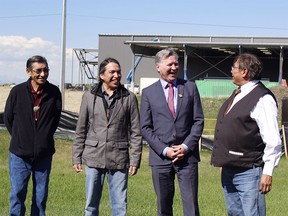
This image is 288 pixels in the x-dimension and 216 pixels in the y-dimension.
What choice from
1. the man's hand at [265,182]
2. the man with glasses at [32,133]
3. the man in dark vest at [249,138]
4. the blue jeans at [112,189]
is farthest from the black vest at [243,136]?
the man with glasses at [32,133]

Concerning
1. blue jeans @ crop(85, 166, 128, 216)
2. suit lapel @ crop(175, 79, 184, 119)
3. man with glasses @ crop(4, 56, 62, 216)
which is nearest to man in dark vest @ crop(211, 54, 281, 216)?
suit lapel @ crop(175, 79, 184, 119)

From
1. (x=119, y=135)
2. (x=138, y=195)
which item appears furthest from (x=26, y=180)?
(x=138, y=195)

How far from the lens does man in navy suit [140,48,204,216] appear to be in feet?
19.6

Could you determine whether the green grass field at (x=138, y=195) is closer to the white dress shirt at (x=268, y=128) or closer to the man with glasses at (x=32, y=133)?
the man with glasses at (x=32, y=133)

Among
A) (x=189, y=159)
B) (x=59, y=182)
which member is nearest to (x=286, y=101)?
(x=59, y=182)

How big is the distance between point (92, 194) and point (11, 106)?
133 centimetres

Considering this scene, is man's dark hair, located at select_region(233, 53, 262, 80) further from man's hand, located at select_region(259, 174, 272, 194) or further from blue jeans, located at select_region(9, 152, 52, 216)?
blue jeans, located at select_region(9, 152, 52, 216)

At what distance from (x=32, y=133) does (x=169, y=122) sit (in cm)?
151

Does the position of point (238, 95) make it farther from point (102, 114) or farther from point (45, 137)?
point (45, 137)

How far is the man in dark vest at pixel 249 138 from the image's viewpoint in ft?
16.7

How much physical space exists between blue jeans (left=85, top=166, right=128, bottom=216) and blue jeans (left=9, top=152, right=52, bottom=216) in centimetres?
58

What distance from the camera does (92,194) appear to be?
613cm

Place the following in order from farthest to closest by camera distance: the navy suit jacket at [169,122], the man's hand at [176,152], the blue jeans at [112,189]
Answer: the blue jeans at [112,189] < the navy suit jacket at [169,122] < the man's hand at [176,152]

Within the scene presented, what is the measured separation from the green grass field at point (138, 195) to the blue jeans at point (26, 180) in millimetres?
1452
